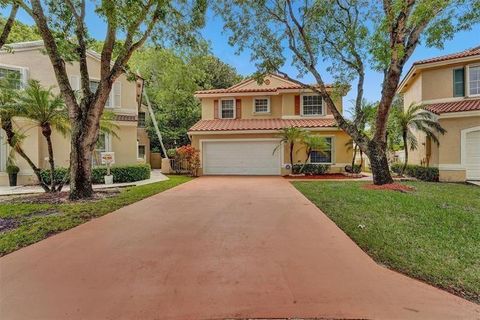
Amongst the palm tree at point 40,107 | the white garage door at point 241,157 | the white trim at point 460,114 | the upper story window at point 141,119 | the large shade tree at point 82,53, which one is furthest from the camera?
the upper story window at point 141,119

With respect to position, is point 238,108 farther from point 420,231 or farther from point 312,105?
point 420,231

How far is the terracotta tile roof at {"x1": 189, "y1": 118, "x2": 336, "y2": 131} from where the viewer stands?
18125mm

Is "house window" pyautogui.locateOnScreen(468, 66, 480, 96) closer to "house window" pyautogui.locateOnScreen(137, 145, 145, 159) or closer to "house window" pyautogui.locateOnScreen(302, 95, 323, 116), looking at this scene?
"house window" pyautogui.locateOnScreen(302, 95, 323, 116)

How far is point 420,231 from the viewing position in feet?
18.4

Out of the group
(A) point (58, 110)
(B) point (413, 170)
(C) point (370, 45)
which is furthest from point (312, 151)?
(A) point (58, 110)

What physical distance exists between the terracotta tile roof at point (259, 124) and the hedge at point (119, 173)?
14.8 feet

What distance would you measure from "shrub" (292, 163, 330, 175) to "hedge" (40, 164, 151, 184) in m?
9.38

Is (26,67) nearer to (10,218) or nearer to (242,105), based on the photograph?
(10,218)

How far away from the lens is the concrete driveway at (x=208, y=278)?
2934 millimetres

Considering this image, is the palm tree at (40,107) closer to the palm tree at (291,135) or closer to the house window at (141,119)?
the palm tree at (291,135)

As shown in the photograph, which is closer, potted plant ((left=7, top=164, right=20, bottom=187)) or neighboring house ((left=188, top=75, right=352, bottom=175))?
potted plant ((left=7, top=164, right=20, bottom=187))

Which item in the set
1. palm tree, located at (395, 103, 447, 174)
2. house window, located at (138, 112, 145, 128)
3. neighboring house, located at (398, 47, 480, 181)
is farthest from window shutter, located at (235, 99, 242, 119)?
house window, located at (138, 112, 145, 128)

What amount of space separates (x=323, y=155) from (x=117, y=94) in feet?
44.9

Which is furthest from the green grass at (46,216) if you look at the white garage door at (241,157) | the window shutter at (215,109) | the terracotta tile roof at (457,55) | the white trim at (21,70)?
the terracotta tile roof at (457,55)
